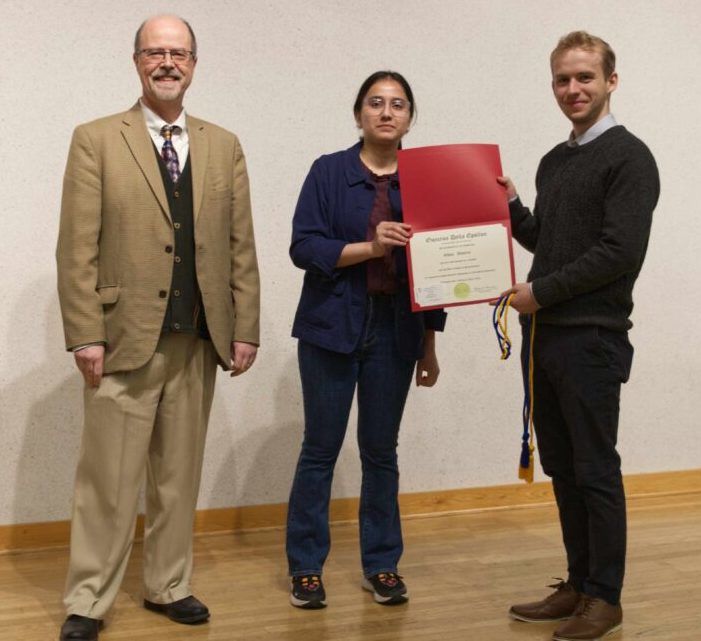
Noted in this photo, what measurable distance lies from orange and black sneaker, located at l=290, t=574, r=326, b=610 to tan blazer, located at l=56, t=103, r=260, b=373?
0.79 m

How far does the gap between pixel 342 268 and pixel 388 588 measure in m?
0.95

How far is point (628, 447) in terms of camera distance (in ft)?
14.2

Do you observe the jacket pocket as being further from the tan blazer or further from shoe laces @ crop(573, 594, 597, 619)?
shoe laces @ crop(573, 594, 597, 619)

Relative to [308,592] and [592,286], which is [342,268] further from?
[308,592]

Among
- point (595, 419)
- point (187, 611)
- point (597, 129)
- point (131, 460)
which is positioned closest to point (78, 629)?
point (187, 611)

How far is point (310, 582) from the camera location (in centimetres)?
291

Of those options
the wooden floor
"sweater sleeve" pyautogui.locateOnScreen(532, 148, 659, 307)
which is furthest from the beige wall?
"sweater sleeve" pyautogui.locateOnScreen(532, 148, 659, 307)

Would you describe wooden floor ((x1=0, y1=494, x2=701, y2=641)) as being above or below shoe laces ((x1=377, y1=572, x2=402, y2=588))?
below

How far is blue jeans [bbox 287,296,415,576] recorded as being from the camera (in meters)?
2.86

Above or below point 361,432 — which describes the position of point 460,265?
above

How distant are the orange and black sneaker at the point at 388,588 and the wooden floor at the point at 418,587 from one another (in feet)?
0.11

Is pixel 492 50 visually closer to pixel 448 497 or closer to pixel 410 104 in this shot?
pixel 410 104

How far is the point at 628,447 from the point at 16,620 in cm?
263

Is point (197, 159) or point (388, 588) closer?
point (197, 159)
